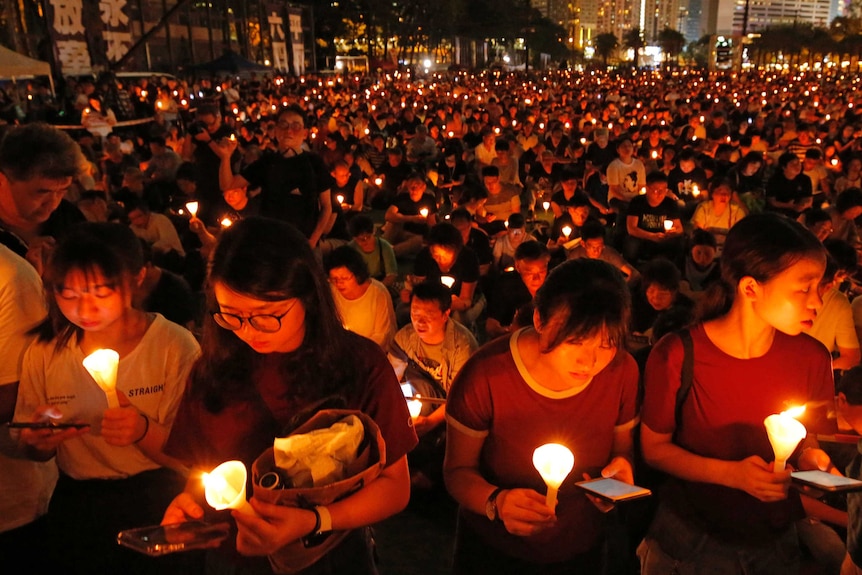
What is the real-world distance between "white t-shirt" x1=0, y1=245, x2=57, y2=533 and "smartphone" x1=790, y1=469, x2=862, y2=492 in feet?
7.40

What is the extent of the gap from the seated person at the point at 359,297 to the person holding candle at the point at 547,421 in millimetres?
2480

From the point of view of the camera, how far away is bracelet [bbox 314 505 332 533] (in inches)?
62.6

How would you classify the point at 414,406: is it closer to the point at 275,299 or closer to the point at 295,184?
the point at 275,299

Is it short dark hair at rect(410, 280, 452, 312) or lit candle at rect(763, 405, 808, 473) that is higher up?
lit candle at rect(763, 405, 808, 473)

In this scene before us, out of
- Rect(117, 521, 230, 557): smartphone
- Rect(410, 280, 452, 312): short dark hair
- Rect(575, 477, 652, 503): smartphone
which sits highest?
Rect(117, 521, 230, 557): smartphone

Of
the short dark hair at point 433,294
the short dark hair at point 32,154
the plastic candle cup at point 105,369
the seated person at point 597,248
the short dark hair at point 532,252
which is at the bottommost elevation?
the seated person at point 597,248

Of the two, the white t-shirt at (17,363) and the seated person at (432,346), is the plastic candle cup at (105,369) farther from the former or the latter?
the seated person at (432,346)

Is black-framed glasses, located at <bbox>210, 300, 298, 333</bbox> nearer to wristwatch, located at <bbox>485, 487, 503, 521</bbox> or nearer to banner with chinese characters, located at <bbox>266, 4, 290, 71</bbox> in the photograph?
wristwatch, located at <bbox>485, 487, 503, 521</bbox>

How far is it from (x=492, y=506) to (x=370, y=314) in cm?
274

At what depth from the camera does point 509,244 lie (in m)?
6.58

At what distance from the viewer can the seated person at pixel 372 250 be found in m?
6.17

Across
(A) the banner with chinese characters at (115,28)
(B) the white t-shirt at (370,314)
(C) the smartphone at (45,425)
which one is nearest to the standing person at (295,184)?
(B) the white t-shirt at (370,314)

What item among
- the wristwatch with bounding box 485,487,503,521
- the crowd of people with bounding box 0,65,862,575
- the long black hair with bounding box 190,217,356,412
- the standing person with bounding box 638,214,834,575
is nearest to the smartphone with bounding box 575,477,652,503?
the crowd of people with bounding box 0,65,862,575

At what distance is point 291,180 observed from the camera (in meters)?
5.09
